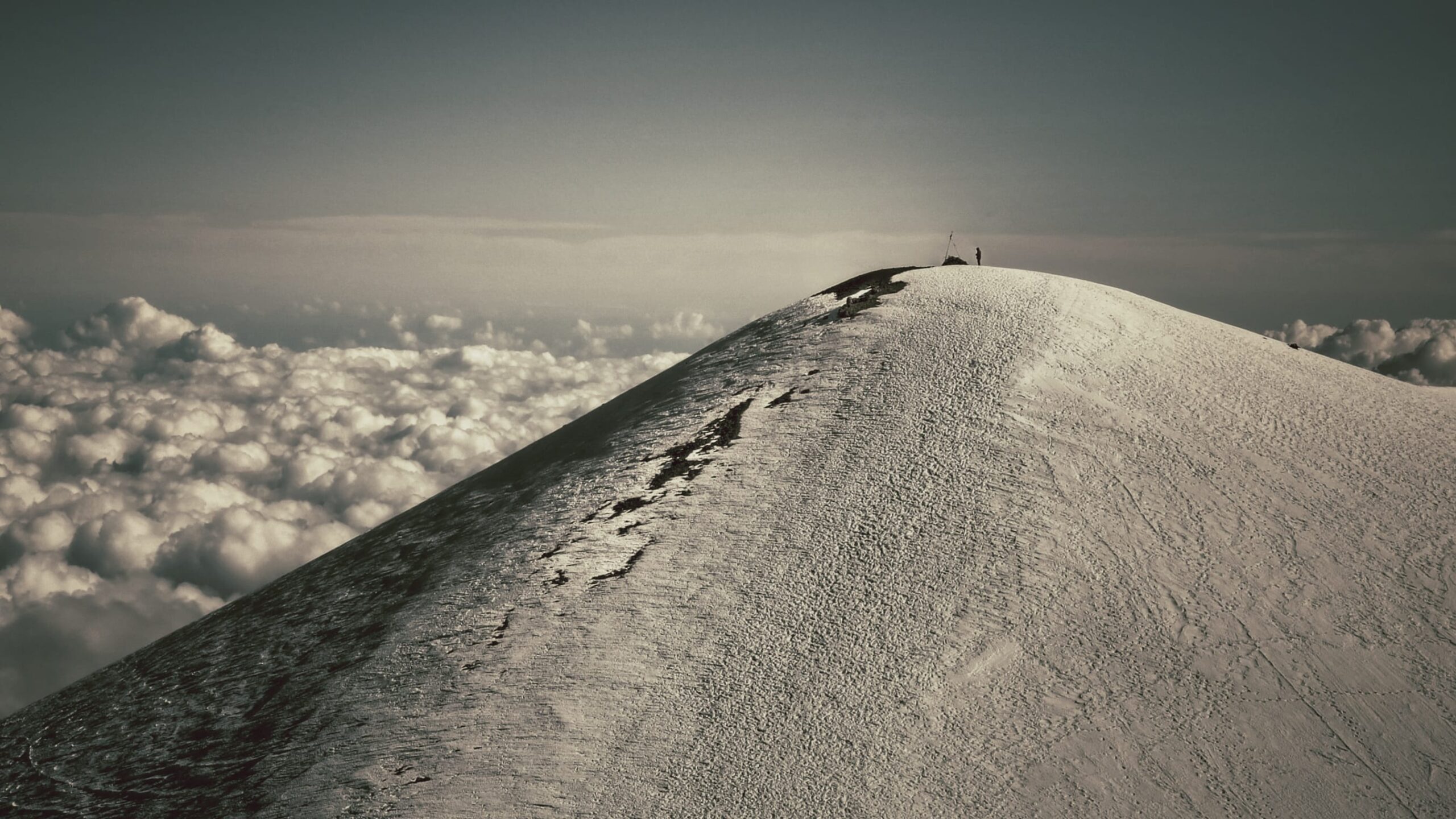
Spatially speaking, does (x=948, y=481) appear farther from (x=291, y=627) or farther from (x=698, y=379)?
(x=291, y=627)

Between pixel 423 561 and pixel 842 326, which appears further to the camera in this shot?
pixel 842 326

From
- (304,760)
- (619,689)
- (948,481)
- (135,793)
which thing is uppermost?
(948,481)

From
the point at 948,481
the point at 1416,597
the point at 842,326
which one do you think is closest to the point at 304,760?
the point at 948,481

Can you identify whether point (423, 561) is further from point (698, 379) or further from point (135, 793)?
point (698, 379)

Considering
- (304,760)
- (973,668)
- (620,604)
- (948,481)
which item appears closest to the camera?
(973,668)

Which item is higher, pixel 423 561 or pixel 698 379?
pixel 698 379

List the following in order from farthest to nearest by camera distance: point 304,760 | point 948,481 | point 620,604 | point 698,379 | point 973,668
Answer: point 698,379
point 948,481
point 620,604
point 304,760
point 973,668
